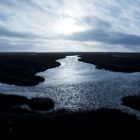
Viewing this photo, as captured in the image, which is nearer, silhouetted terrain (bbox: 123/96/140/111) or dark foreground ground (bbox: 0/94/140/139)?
dark foreground ground (bbox: 0/94/140/139)

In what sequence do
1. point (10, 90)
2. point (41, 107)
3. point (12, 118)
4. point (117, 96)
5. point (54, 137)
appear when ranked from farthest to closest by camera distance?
point (10, 90) < point (117, 96) < point (41, 107) < point (12, 118) < point (54, 137)

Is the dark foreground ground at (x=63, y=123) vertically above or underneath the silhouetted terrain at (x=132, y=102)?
above

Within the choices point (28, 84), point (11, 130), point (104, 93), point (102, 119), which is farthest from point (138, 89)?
point (11, 130)

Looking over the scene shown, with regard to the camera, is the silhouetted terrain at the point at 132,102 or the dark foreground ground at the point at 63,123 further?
the silhouetted terrain at the point at 132,102

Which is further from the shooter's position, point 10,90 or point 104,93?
point 10,90

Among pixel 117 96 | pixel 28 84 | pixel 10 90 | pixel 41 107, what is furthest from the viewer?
pixel 28 84

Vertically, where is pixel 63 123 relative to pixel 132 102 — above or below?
above

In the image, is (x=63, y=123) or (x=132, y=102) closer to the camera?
(x=63, y=123)

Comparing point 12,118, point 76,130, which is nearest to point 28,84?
point 12,118

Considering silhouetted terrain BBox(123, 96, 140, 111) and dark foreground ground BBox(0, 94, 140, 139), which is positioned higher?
dark foreground ground BBox(0, 94, 140, 139)

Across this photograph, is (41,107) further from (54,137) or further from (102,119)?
(54,137)
